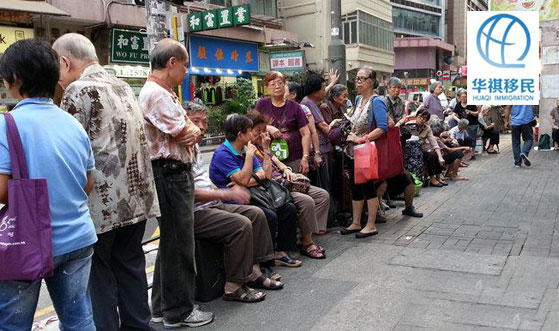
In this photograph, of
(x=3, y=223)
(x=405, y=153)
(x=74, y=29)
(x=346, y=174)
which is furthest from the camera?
(x=74, y=29)

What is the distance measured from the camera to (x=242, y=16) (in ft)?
67.2

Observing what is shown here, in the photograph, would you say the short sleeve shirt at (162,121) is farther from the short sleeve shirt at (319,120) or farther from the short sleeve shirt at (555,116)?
the short sleeve shirt at (555,116)

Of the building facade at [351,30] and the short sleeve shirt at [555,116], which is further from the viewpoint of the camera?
the building facade at [351,30]

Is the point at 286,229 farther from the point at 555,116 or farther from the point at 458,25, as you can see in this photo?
the point at 458,25

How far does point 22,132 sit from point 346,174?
4.93m

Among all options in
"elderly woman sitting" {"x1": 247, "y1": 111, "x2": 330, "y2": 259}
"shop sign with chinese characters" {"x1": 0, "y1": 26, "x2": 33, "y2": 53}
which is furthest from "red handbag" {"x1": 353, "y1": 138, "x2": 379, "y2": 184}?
"shop sign with chinese characters" {"x1": 0, "y1": 26, "x2": 33, "y2": 53}

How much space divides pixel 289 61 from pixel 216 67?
11.0ft

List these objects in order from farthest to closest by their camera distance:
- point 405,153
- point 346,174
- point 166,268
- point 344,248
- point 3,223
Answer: point 405,153 → point 346,174 → point 344,248 → point 166,268 → point 3,223

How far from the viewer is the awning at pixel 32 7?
13.7 metres

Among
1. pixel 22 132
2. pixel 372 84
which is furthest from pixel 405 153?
pixel 22 132

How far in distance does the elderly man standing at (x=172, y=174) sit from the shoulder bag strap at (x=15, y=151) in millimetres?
1238

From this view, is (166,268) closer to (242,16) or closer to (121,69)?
(121,69)

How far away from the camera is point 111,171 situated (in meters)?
3.03

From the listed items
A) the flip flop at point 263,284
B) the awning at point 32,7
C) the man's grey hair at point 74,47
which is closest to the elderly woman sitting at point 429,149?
the flip flop at point 263,284
